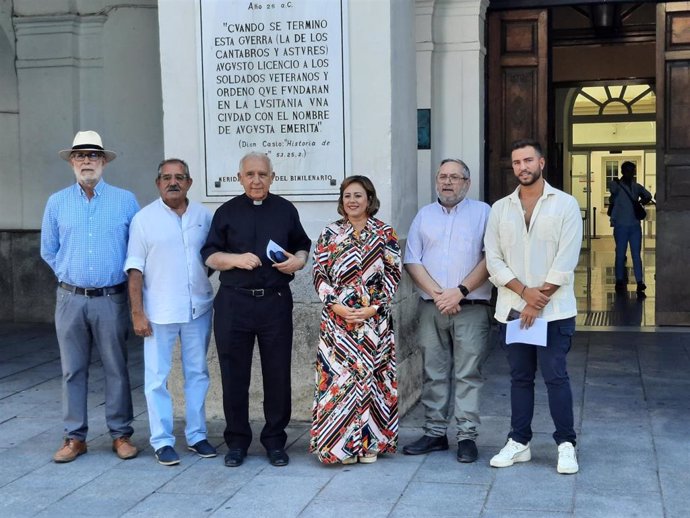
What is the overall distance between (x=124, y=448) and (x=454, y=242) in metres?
2.21

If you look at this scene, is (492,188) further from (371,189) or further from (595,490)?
(595,490)


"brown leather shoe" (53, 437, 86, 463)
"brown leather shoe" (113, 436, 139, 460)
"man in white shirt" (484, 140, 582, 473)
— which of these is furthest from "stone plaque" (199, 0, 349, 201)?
"brown leather shoe" (53, 437, 86, 463)

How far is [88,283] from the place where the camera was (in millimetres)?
5879

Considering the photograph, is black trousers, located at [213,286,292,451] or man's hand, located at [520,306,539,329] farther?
black trousers, located at [213,286,292,451]

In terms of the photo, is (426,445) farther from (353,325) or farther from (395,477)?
(353,325)

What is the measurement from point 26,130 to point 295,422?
237 inches

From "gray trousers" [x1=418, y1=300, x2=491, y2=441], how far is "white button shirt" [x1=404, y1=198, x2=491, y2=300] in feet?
0.41

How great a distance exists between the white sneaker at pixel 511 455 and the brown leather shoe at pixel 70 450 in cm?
234

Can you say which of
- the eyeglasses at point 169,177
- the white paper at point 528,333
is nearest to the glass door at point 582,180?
the white paper at point 528,333

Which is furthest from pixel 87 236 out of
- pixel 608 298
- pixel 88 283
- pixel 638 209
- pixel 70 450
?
pixel 638 209

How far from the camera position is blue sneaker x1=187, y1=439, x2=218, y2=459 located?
5.99m

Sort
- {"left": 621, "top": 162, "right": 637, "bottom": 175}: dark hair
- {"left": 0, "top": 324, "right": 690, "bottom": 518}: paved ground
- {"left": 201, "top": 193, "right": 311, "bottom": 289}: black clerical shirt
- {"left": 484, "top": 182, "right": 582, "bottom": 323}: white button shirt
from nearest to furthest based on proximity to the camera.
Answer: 1. {"left": 0, "top": 324, "right": 690, "bottom": 518}: paved ground
2. {"left": 484, "top": 182, "right": 582, "bottom": 323}: white button shirt
3. {"left": 201, "top": 193, "right": 311, "bottom": 289}: black clerical shirt
4. {"left": 621, "top": 162, "right": 637, "bottom": 175}: dark hair

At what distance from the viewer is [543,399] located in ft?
23.9

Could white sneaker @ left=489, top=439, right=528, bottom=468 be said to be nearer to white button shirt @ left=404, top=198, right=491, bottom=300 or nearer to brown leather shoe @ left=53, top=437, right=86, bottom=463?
white button shirt @ left=404, top=198, right=491, bottom=300
